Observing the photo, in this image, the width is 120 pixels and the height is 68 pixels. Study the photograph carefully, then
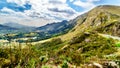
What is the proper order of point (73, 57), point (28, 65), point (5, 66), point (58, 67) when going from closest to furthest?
point (28, 65) < point (58, 67) < point (5, 66) < point (73, 57)

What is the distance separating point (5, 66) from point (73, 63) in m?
15.8

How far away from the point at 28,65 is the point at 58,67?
6935mm

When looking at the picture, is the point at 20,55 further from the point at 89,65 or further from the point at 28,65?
the point at 89,65

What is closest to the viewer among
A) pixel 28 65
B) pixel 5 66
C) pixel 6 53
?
pixel 28 65

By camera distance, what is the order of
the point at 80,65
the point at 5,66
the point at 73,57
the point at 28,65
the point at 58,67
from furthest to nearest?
the point at 73,57 < the point at 80,65 < the point at 5,66 < the point at 58,67 < the point at 28,65

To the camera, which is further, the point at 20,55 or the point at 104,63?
the point at 104,63

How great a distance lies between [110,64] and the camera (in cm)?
6156

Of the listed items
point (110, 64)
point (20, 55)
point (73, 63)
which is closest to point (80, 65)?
point (73, 63)

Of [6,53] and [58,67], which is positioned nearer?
[58,67]

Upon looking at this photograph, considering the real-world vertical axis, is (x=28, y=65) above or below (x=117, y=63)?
above

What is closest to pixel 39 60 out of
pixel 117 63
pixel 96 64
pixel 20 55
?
pixel 20 55

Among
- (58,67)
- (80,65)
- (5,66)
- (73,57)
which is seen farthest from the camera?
(73,57)

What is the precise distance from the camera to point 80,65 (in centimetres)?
6250

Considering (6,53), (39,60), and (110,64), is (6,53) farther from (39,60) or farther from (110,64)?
(110,64)
